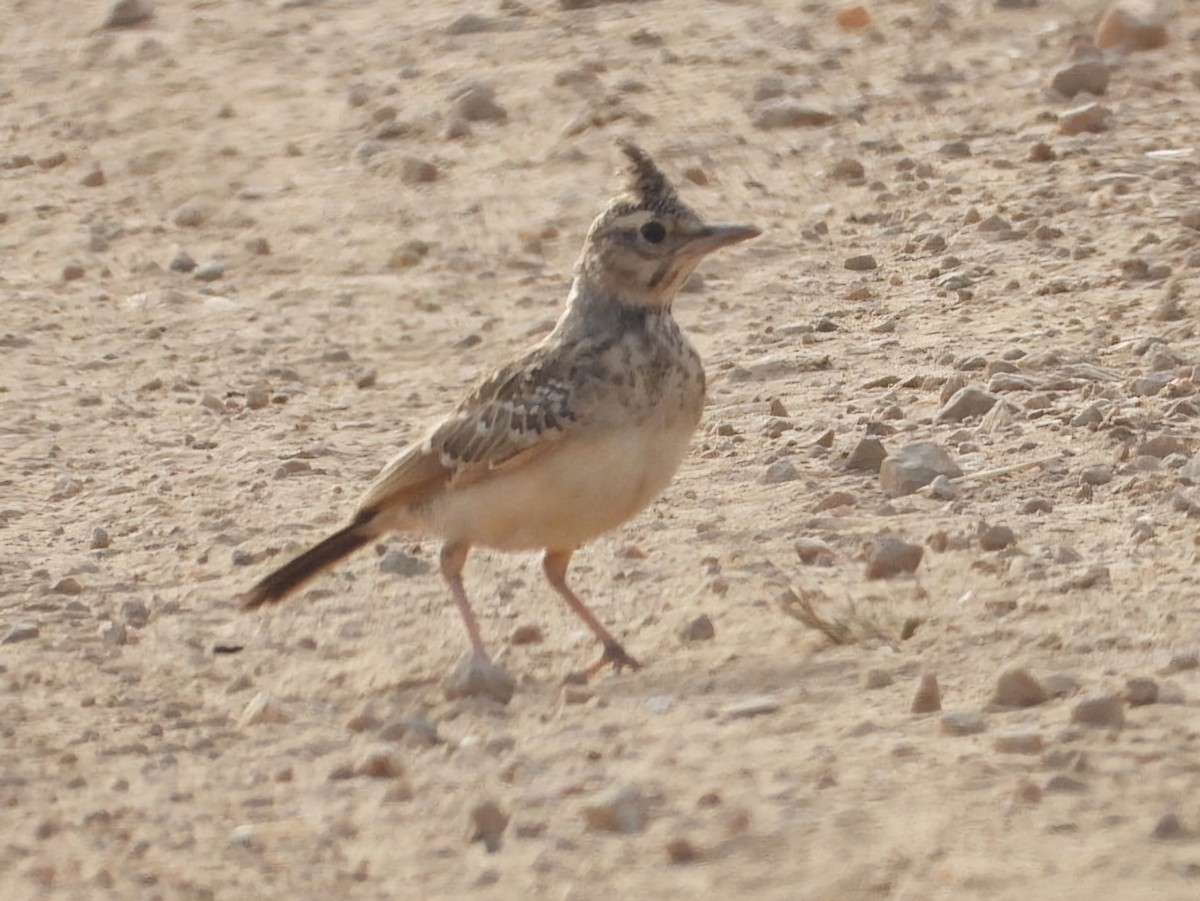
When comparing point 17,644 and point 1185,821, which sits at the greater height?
point 1185,821

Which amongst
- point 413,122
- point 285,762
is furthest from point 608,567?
point 413,122

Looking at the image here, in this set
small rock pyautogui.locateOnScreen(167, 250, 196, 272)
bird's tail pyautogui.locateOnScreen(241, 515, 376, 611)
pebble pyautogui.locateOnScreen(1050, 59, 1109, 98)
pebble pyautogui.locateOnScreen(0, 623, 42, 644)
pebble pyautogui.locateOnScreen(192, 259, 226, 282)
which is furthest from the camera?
pebble pyautogui.locateOnScreen(1050, 59, 1109, 98)

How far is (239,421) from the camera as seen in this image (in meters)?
9.89

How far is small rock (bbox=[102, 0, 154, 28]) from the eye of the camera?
47.9 ft

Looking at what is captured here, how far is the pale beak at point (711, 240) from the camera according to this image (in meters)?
7.11

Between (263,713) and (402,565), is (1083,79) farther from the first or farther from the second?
(263,713)

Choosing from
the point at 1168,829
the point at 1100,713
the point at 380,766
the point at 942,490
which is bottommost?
the point at 942,490

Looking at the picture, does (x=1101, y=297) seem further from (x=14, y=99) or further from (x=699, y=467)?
(x=14, y=99)

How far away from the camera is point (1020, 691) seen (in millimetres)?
5930

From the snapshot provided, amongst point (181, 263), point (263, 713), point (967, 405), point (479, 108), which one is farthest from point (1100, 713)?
point (479, 108)

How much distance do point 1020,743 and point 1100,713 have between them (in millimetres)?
212

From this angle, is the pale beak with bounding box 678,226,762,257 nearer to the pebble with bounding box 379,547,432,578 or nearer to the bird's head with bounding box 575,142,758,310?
the bird's head with bounding box 575,142,758,310

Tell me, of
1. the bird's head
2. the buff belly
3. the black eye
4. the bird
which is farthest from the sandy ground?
the black eye

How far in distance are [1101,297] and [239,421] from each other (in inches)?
130
